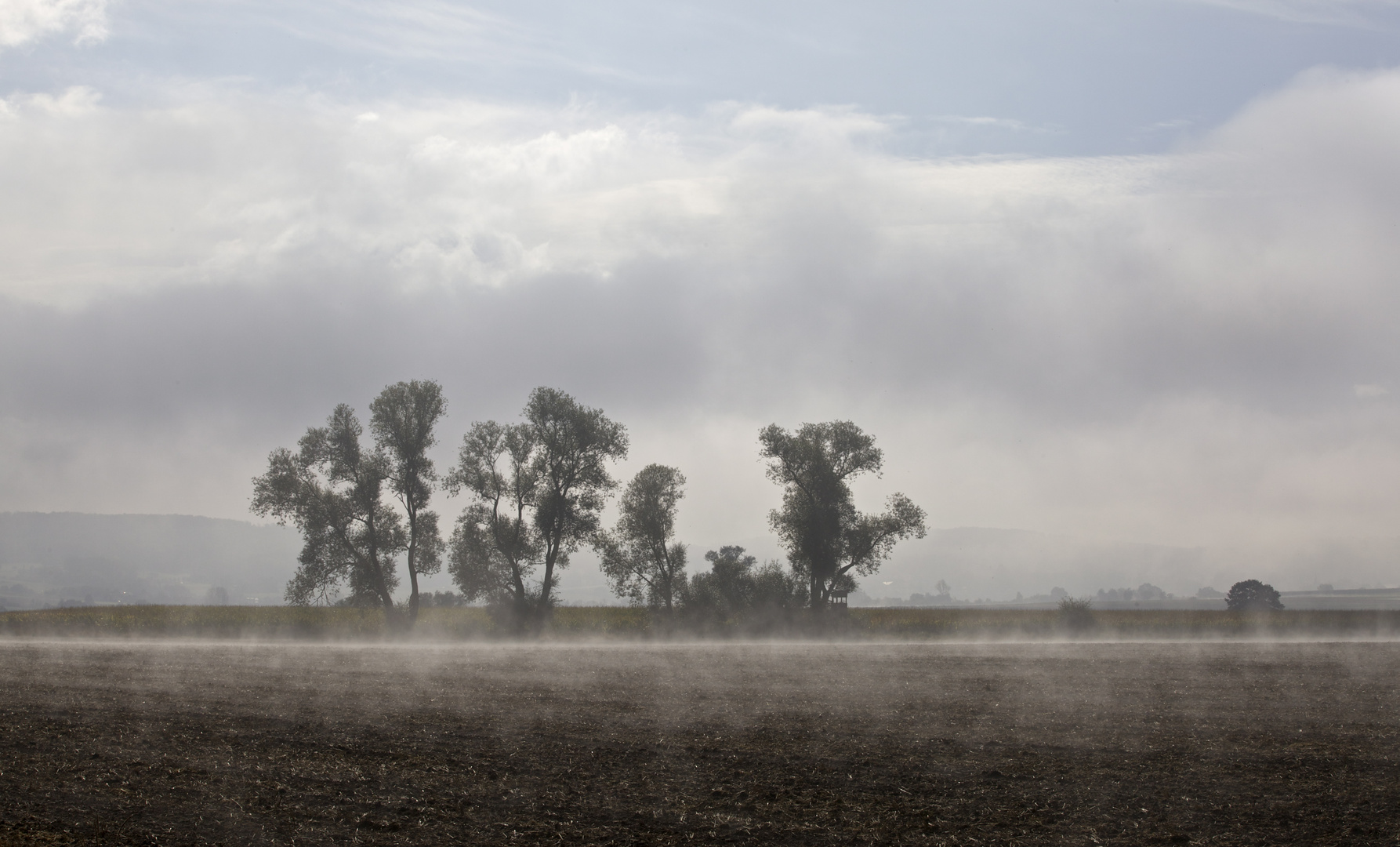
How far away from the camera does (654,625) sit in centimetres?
5225

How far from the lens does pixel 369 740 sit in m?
13.1

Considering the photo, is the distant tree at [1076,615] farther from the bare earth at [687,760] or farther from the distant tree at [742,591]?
the bare earth at [687,760]

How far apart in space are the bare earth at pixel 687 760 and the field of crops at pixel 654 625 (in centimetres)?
2816

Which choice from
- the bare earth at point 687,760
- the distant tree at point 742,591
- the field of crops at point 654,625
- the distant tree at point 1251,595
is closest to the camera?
the bare earth at point 687,760

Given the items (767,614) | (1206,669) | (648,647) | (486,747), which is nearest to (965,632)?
(767,614)

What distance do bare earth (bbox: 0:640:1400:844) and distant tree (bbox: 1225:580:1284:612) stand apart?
73899 mm

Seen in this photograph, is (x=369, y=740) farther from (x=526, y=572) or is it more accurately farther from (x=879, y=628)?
(x=526, y=572)

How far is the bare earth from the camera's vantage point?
9.96 metres

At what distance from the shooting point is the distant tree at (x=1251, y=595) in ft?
274

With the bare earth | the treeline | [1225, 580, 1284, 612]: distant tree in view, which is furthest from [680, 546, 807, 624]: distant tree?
[1225, 580, 1284, 612]: distant tree

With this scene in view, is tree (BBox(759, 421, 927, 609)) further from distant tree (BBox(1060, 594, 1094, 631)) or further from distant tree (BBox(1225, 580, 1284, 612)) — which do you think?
distant tree (BBox(1225, 580, 1284, 612))

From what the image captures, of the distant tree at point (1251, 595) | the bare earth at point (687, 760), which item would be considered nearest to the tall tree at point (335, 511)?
the bare earth at point (687, 760)

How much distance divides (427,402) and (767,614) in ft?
90.3

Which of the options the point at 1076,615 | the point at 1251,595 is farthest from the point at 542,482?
the point at 1251,595
